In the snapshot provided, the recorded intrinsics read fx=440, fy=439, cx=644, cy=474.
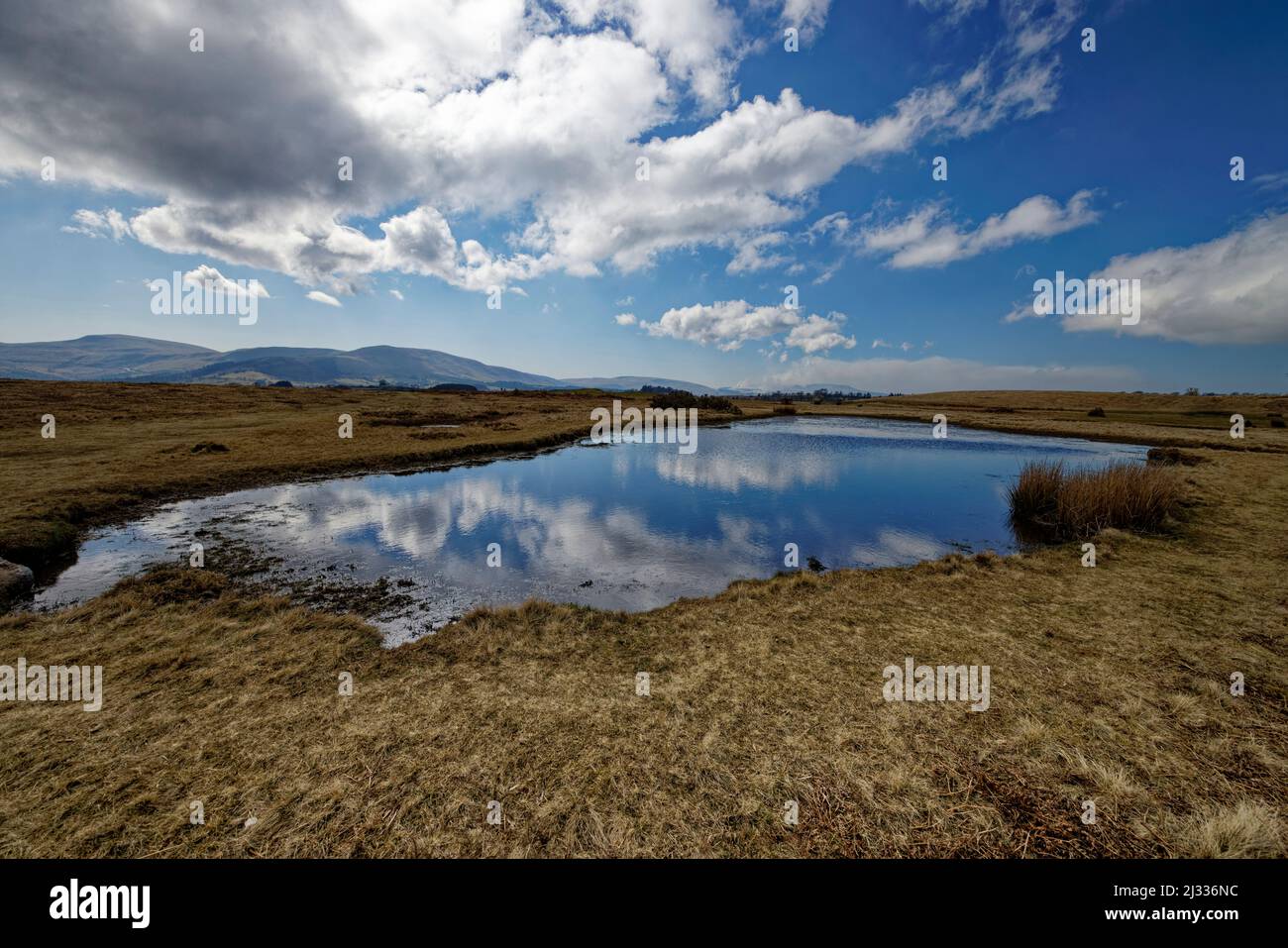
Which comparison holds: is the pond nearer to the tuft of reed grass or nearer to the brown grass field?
the tuft of reed grass

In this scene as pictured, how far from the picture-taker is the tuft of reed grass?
20266mm

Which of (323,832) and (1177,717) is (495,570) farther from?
(1177,717)

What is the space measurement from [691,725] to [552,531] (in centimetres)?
1581

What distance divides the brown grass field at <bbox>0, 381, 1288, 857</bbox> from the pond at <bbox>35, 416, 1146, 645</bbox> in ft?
7.74

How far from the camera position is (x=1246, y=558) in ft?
51.7

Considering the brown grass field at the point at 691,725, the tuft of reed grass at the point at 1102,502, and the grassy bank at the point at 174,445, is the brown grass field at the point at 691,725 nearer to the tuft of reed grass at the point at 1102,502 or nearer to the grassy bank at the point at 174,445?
the tuft of reed grass at the point at 1102,502

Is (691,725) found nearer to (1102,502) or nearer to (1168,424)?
(1102,502)

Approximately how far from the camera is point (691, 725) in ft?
26.5

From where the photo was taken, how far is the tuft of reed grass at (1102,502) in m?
20.3

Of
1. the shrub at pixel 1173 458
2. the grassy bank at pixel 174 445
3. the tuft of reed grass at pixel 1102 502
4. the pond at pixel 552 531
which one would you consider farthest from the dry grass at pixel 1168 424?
the grassy bank at pixel 174 445

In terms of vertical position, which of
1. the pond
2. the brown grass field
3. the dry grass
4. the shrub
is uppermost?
the dry grass

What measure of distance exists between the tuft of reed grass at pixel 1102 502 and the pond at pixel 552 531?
206 centimetres

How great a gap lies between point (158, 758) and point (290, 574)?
10725 millimetres

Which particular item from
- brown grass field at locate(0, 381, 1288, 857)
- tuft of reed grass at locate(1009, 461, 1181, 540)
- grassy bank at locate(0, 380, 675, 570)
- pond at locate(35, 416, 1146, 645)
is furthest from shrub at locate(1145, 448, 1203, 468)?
grassy bank at locate(0, 380, 675, 570)
